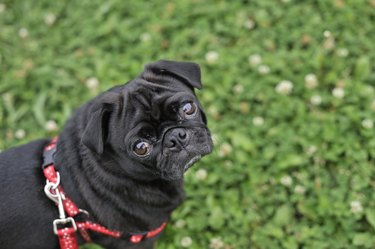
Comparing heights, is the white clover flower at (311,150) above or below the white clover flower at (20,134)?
below

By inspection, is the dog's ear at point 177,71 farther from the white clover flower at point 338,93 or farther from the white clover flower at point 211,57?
the white clover flower at point 338,93

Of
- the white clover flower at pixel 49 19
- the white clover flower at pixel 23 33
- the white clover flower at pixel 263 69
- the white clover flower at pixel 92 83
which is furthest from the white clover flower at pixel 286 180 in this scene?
the white clover flower at pixel 23 33

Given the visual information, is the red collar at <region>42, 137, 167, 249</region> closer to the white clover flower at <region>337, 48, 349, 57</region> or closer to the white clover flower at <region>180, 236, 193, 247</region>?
the white clover flower at <region>180, 236, 193, 247</region>

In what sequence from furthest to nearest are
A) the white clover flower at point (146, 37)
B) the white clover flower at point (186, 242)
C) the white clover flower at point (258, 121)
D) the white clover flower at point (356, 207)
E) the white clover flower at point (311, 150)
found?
the white clover flower at point (146, 37) → the white clover flower at point (258, 121) → the white clover flower at point (311, 150) → the white clover flower at point (186, 242) → the white clover flower at point (356, 207)

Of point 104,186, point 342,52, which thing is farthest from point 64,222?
point 342,52

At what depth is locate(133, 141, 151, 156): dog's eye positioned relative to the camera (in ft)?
9.07

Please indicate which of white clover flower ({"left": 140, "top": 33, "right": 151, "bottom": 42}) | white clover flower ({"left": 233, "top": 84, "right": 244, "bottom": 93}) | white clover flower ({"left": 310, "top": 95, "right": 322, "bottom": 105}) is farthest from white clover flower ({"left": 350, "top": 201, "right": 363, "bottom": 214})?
white clover flower ({"left": 140, "top": 33, "right": 151, "bottom": 42})

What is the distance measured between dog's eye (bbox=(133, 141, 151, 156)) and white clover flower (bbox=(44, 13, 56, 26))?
10.9ft

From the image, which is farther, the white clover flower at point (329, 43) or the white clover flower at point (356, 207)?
the white clover flower at point (329, 43)

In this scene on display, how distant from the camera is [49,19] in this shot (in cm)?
540

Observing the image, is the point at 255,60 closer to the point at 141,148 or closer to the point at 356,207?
the point at 356,207

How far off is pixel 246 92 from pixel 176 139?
1878mm

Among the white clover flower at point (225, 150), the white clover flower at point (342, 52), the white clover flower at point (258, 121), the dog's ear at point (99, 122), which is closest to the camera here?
the dog's ear at point (99, 122)

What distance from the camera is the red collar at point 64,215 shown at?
2.86 metres
